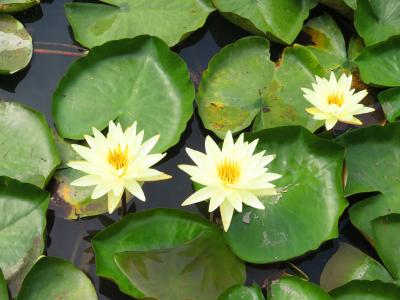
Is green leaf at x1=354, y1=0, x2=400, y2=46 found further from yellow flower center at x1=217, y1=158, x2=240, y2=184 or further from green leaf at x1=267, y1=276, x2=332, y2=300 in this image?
green leaf at x1=267, y1=276, x2=332, y2=300

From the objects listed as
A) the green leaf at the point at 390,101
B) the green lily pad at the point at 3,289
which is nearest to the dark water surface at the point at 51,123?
the green lily pad at the point at 3,289

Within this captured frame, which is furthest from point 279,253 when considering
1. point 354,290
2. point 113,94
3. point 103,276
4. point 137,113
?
point 113,94

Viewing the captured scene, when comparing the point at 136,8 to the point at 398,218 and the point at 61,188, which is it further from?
the point at 398,218

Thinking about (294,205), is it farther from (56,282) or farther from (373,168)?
(56,282)

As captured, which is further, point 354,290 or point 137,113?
point 137,113

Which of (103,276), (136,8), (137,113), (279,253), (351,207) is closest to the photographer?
(103,276)

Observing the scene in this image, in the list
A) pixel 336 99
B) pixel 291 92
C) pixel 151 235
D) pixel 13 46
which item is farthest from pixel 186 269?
pixel 13 46
